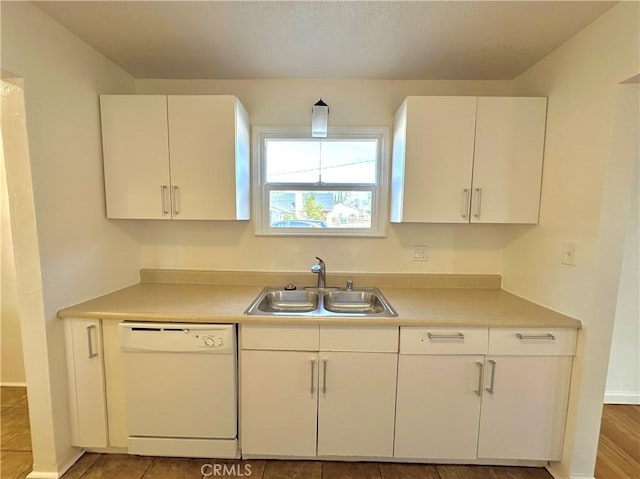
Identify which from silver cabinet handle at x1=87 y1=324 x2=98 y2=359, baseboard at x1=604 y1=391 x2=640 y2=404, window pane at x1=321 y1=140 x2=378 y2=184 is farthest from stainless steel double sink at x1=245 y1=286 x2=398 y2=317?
baseboard at x1=604 y1=391 x2=640 y2=404

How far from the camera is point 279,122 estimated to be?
2.09 meters

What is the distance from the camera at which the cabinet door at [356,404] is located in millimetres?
1544

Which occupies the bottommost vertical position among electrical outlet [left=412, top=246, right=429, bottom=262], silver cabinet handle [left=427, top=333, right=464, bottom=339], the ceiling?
silver cabinet handle [left=427, top=333, right=464, bottom=339]

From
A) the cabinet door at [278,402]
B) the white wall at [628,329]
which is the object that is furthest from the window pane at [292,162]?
the white wall at [628,329]

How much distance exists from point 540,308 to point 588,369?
351mm

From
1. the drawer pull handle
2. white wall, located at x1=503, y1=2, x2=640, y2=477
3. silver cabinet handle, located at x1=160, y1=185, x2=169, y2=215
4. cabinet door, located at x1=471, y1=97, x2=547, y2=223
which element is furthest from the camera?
silver cabinet handle, located at x1=160, y1=185, x2=169, y2=215

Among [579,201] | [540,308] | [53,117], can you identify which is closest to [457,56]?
[579,201]

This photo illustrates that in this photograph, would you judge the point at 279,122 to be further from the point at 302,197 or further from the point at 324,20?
the point at 324,20

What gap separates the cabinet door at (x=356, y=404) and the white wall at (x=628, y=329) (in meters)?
1.85

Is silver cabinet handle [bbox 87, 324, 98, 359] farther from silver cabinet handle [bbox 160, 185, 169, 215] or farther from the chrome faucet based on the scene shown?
the chrome faucet

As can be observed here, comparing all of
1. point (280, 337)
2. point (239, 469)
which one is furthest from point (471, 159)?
point (239, 469)

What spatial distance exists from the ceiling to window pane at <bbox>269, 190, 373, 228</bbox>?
84cm

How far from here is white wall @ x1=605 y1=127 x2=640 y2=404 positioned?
78.1 inches

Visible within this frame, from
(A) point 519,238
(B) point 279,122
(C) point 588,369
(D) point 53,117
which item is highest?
(B) point 279,122
